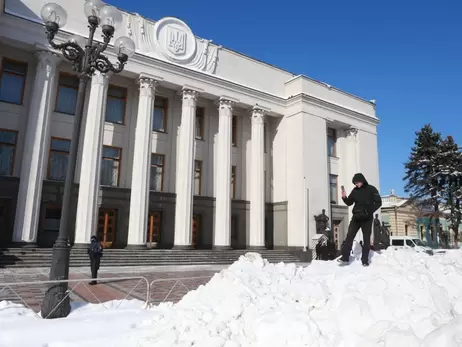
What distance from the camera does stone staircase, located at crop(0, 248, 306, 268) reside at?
14648 mm

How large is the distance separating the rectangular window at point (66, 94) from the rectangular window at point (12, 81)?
1738 millimetres

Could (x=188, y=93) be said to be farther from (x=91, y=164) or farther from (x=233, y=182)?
(x=91, y=164)

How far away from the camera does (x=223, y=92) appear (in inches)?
927

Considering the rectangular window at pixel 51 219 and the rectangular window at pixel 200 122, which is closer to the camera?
the rectangular window at pixel 51 219

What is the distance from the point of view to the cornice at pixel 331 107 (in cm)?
2592

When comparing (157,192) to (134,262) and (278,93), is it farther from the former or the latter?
(278,93)

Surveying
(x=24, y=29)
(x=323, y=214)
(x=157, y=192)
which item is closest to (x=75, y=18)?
(x=24, y=29)

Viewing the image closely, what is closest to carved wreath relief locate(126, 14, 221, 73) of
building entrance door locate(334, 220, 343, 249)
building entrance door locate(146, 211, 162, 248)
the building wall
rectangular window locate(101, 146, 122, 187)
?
rectangular window locate(101, 146, 122, 187)

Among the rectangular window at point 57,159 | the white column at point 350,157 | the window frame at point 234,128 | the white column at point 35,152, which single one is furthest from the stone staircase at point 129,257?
the white column at point 350,157

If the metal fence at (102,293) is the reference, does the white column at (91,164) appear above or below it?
above

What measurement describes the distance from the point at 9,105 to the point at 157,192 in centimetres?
886

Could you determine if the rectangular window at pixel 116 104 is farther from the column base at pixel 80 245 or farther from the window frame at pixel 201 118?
the column base at pixel 80 245

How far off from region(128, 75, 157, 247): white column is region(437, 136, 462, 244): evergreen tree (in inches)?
1075

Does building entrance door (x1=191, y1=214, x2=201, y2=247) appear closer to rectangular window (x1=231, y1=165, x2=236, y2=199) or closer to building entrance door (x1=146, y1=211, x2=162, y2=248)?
building entrance door (x1=146, y1=211, x2=162, y2=248)
